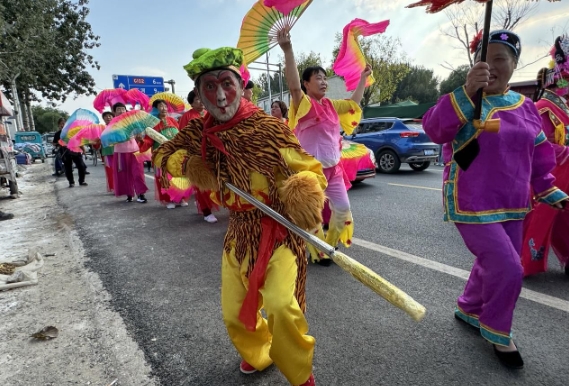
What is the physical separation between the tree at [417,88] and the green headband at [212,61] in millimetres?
47772

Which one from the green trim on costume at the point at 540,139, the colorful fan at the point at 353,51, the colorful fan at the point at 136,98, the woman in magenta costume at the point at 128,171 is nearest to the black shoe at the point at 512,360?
the green trim on costume at the point at 540,139

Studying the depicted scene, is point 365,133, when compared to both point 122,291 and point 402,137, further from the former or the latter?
point 122,291

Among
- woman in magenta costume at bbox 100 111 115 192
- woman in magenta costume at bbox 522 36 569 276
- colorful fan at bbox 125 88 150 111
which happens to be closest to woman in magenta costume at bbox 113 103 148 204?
woman in magenta costume at bbox 100 111 115 192

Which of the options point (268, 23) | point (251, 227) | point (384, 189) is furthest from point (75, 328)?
point (384, 189)

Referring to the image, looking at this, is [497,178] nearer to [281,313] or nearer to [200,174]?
[281,313]

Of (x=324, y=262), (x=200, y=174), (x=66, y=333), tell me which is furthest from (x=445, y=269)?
(x=66, y=333)

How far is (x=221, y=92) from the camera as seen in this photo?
1.76 m

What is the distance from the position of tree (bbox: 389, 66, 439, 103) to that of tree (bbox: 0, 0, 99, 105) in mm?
35485

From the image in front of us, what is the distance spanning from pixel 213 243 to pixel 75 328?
2.05 metres

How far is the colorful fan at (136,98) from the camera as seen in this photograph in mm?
7582

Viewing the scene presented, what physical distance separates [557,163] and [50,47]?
91.7 feet

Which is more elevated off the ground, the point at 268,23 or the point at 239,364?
the point at 268,23

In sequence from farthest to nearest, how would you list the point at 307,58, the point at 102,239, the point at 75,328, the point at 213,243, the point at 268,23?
the point at 307,58 < the point at 102,239 < the point at 213,243 < the point at 75,328 < the point at 268,23

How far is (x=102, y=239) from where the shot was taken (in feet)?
16.1
